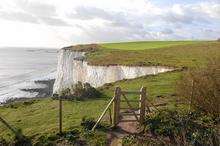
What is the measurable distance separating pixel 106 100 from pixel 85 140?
9223 millimetres

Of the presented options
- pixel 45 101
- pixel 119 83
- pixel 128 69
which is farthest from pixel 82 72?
pixel 45 101

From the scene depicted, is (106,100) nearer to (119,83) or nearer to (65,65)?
(119,83)

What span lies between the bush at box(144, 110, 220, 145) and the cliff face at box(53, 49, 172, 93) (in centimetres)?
2404

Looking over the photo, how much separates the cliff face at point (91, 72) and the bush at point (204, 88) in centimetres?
2220

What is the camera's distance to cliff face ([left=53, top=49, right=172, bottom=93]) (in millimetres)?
50147

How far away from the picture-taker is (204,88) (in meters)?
24.5

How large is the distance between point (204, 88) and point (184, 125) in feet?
9.43

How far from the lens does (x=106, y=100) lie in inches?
1185

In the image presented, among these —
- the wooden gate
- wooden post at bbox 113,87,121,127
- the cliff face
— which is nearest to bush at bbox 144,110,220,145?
the wooden gate

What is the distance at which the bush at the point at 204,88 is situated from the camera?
2400 cm

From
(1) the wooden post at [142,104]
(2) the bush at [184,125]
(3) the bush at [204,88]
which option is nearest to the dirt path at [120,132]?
(1) the wooden post at [142,104]

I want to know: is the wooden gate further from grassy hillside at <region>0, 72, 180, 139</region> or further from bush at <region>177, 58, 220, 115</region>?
bush at <region>177, 58, 220, 115</region>

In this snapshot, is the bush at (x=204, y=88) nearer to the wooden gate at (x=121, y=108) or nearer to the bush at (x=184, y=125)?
the bush at (x=184, y=125)

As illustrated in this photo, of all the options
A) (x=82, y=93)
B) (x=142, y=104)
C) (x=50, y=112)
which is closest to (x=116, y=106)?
(x=142, y=104)
